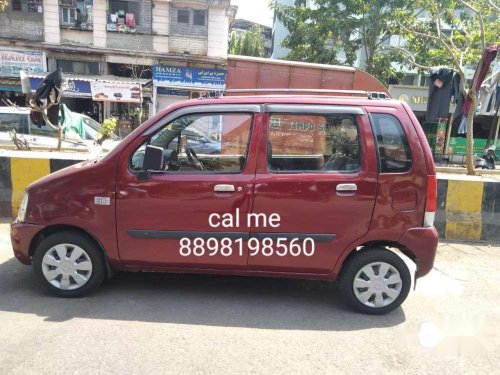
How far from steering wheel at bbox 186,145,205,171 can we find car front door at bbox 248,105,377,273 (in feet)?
1.89

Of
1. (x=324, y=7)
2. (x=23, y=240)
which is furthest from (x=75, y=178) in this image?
(x=324, y=7)

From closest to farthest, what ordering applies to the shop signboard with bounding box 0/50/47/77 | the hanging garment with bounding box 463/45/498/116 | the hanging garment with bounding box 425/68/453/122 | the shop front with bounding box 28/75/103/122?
the hanging garment with bounding box 463/45/498/116 → the hanging garment with bounding box 425/68/453/122 → the shop front with bounding box 28/75/103/122 → the shop signboard with bounding box 0/50/47/77

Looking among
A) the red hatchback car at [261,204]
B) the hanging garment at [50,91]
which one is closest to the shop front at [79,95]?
the hanging garment at [50,91]

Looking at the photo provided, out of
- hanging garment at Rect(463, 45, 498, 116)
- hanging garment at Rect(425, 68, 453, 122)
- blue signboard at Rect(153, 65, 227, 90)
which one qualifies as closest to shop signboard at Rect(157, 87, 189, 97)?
blue signboard at Rect(153, 65, 227, 90)

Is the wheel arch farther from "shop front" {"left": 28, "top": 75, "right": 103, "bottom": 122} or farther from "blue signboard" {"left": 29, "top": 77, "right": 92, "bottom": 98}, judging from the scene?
"blue signboard" {"left": 29, "top": 77, "right": 92, "bottom": 98}

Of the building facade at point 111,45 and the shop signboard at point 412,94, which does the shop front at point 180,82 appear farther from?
the shop signboard at point 412,94

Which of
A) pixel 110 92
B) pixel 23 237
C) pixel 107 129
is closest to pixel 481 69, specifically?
pixel 23 237

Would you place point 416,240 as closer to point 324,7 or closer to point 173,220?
point 173,220

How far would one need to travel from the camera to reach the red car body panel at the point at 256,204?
3629 millimetres

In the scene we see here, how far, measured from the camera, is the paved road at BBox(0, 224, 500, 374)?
2.94 m

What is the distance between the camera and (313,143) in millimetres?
3906

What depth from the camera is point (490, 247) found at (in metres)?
5.72

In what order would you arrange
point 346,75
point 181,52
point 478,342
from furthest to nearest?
1. point 181,52
2. point 346,75
3. point 478,342

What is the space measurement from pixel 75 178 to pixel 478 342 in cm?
358
